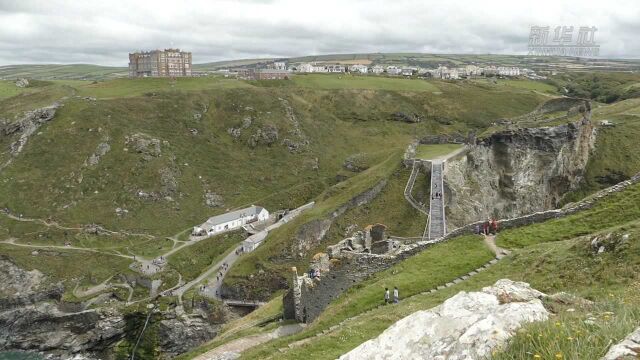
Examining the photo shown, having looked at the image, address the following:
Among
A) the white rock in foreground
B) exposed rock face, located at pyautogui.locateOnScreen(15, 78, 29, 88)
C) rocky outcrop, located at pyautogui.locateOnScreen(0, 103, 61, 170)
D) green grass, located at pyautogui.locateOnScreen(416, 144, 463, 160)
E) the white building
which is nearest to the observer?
the white rock in foreground

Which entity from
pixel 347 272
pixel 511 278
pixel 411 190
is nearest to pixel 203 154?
pixel 411 190

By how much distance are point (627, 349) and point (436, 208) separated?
5447 cm

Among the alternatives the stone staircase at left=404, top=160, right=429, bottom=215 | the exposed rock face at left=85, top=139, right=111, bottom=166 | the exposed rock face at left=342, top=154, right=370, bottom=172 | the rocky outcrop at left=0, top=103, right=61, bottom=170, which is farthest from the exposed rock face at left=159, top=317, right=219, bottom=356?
the rocky outcrop at left=0, top=103, right=61, bottom=170

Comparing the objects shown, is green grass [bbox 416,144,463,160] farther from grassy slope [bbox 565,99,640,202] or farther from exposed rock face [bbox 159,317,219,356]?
exposed rock face [bbox 159,317,219,356]

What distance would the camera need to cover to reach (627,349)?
6539mm

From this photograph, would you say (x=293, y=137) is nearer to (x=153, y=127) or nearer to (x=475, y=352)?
(x=153, y=127)

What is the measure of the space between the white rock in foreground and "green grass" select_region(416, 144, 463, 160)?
204ft

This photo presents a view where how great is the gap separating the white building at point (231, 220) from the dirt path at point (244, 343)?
68011 millimetres

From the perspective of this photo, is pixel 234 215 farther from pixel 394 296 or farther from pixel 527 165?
pixel 394 296

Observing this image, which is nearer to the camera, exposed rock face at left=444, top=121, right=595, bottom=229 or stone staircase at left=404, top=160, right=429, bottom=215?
stone staircase at left=404, top=160, right=429, bottom=215

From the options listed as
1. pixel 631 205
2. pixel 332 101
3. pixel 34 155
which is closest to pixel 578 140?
pixel 631 205

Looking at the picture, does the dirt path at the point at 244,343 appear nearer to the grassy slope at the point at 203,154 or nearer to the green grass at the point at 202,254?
the grassy slope at the point at 203,154

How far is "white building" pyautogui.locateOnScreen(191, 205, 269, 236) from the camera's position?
314 ft

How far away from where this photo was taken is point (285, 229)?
258 feet
